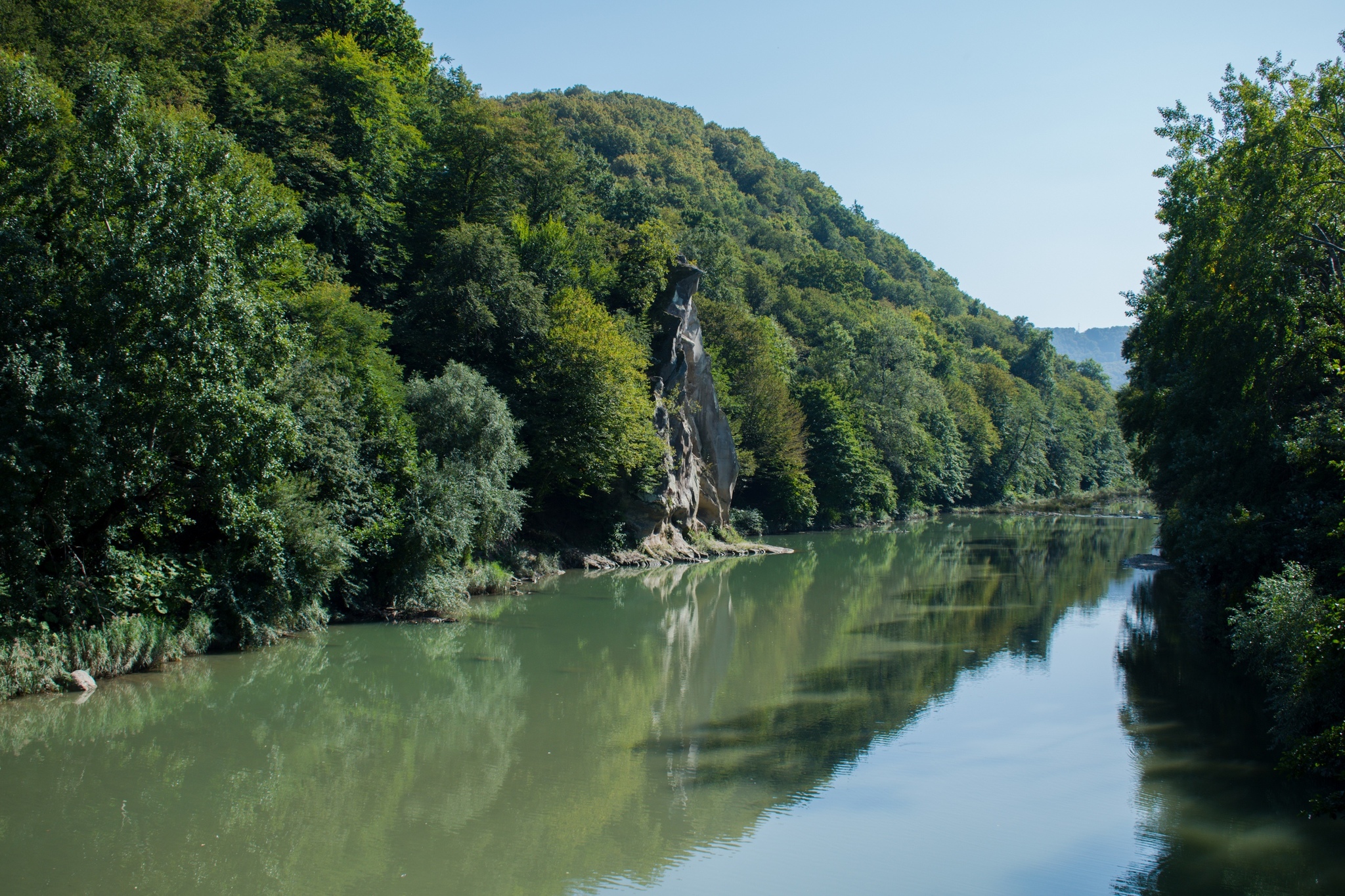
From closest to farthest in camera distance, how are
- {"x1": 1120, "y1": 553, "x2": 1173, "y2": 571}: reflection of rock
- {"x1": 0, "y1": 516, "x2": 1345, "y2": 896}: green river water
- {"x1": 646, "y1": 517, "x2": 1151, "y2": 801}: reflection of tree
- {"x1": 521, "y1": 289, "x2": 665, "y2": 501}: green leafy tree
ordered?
{"x1": 0, "y1": 516, "x2": 1345, "y2": 896}: green river water < {"x1": 646, "y1": 517, "x2": 1151, "y2": 801}: reflection of tree < {"x1": 521, "y1": 289, "x2": 665, "y2": 501}: green leafy tree < {"x1": 1120, "y1": 553, "x2": 1173, "y2": 571}: reflection of rock

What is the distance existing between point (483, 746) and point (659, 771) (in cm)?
327

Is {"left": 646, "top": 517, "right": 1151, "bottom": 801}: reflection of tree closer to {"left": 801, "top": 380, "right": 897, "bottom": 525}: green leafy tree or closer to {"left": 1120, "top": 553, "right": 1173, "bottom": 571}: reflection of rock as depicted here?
{"left": 1120, "top": 553, "right": 1173, "bottom": 571}: reflection of rock

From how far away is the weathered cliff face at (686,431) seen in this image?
4109 cm

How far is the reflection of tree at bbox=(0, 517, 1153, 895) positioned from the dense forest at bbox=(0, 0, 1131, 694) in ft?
7.91

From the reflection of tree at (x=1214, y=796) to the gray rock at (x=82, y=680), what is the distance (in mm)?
17336

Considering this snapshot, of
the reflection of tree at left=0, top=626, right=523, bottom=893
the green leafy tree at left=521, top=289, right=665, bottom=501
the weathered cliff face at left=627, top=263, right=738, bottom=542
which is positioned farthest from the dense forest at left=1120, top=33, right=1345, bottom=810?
the weathered cliff face at left=627, top=263, right=738, bottom=542

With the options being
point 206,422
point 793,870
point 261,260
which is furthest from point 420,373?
point 793,870

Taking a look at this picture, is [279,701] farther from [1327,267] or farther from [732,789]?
[1327,267]

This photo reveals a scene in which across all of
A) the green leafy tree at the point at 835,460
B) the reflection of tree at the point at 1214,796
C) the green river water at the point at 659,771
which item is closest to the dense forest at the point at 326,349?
the green leafy tree at the point at 835,460

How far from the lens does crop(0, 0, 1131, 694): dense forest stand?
630 inches

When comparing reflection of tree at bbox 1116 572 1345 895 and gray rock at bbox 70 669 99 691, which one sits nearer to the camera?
reflection of tree at bbox 1116 572 1345 895

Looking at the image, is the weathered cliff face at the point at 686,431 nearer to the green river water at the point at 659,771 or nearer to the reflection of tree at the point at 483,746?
the reflection of tree at the point at 483,746

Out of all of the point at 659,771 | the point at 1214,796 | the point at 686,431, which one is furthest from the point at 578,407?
the point at 1214,796

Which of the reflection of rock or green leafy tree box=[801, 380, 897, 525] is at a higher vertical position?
green leafy tree box=[801, 380, 897, 525]
